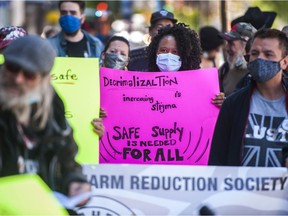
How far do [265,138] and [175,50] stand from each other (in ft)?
6.61

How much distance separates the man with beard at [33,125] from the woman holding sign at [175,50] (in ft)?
9.59

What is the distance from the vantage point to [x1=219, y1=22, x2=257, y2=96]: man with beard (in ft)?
33.6

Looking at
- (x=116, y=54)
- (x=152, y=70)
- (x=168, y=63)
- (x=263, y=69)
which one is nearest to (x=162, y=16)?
(x=116, y=54)

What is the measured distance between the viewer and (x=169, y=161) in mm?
7961

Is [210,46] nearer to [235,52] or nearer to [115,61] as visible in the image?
[235,52]

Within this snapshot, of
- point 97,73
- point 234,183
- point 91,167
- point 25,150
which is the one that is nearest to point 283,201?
point 234,183

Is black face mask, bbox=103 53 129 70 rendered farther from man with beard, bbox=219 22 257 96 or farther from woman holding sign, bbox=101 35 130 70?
man with beard, bbox=219 22 257 96

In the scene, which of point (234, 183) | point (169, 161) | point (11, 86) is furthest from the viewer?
point (169, 161)

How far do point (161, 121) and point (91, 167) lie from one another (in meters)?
1.86

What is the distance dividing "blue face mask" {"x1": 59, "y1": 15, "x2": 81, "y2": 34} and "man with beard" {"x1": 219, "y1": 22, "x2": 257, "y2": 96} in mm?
1762

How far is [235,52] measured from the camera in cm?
1045

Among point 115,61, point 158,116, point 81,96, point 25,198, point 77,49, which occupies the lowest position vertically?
point 25,198

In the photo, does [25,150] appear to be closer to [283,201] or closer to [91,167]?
[91,167]

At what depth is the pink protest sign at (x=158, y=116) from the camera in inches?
314
